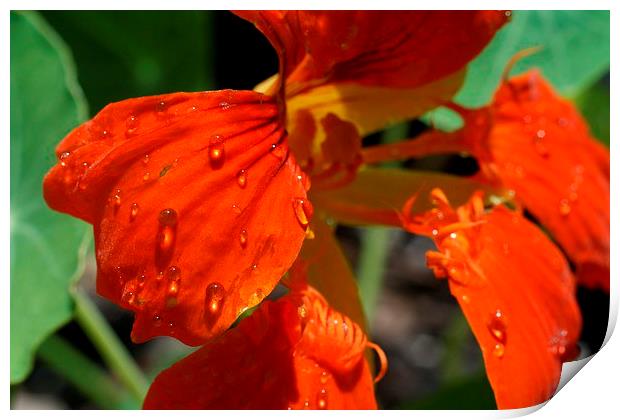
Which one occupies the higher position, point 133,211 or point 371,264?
point 133,211

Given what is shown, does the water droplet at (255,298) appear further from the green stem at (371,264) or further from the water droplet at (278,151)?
the green stem at (371,264)

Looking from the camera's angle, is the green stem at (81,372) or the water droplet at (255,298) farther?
the green stem at (81,372)

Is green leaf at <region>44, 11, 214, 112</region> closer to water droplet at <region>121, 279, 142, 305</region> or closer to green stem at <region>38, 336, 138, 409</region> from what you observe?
green stem at <region>38, 336, 138, 409</region>

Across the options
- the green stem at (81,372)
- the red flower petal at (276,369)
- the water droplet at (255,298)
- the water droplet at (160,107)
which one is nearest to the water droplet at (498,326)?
the red flower petal at (276,369)

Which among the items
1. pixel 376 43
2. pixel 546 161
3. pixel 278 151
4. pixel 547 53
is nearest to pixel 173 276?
pixel 278 151

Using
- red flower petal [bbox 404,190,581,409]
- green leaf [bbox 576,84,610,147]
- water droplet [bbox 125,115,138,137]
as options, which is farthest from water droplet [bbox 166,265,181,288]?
green leaf [bbox 576,84,610,147]

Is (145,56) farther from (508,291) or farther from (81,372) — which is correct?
(508,291)

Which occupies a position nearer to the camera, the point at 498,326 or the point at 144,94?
the point at 498,326
